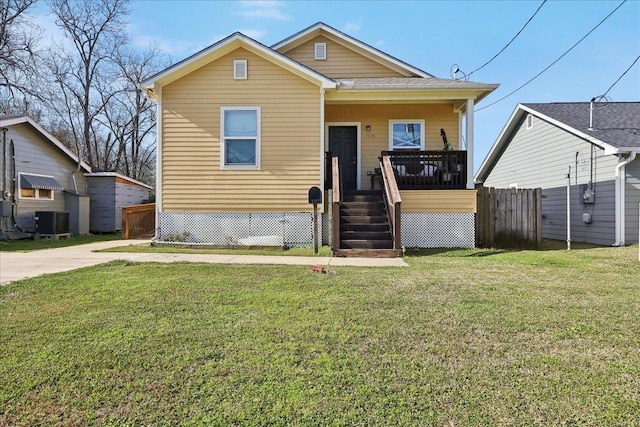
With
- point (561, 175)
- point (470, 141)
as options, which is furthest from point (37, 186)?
→ point (561, 175)

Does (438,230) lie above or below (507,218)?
below

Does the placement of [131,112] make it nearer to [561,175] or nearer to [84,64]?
[84,64]

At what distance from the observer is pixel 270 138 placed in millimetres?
9844

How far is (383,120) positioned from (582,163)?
6.15m

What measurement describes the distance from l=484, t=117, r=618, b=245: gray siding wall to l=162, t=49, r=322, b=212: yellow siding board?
646 centimetres

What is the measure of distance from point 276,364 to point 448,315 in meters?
1.82

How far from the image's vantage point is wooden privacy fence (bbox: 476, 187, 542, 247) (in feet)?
32.1

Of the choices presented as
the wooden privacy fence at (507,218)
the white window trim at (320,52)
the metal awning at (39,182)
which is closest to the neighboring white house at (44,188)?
the metal awning at (39,182)

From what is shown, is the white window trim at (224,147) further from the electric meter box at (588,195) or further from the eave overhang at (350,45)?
the electric meter box at (588,195)

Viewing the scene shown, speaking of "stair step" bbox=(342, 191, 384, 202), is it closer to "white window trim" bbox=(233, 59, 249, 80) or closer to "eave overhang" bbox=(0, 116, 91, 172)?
"white window trim" bbox=(233, 59, 249, 80)

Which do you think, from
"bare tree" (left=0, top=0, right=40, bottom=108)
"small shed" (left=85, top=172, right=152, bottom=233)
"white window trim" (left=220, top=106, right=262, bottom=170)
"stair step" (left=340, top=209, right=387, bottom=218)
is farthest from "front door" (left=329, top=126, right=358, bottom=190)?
"bare tree" (left=0, top=0, right=40, bottom=108)

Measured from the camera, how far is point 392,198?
841cm

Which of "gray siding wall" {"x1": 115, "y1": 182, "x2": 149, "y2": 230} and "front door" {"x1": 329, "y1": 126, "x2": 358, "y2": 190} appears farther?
"gray siding wall" {"x1": 115, "y1": 182, "x2": 149, "y2": 230}

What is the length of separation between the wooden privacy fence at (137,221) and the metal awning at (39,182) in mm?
2681
